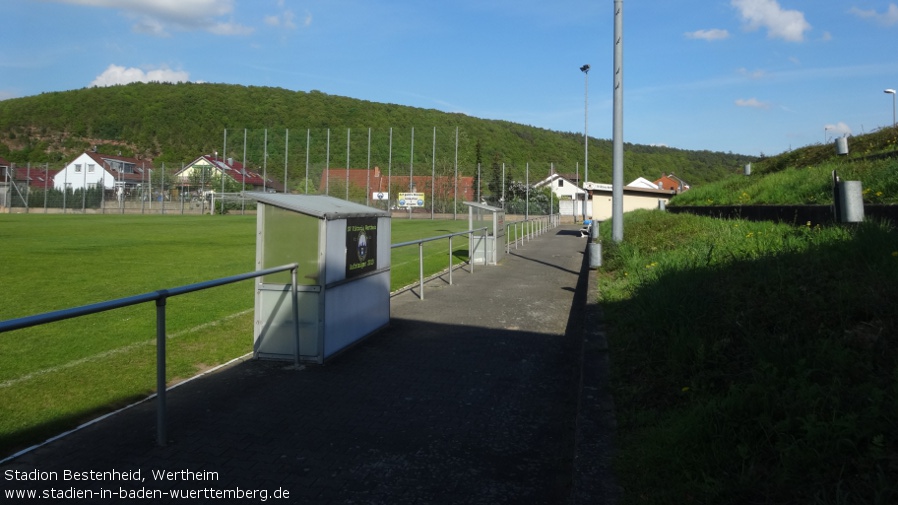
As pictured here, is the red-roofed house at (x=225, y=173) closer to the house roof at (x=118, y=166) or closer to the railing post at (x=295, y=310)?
the house roof at (x=118, y=166)

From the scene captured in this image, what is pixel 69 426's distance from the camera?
500 cm

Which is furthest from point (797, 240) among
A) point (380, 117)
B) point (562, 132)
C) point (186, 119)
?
point (562, 132)

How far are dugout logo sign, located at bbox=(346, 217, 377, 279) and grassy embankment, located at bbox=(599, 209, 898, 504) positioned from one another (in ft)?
8.56

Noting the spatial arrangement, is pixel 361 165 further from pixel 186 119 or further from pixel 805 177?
pixel 805 177

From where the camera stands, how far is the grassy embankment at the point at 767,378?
2.91m

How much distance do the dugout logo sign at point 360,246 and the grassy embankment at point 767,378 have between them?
103 inches

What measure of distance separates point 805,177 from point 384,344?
380 inches

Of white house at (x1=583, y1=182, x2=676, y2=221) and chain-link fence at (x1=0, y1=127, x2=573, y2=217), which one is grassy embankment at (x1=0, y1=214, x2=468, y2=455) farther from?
chain-link fence at (x1=0, y1=127, x2=573, y2=217)

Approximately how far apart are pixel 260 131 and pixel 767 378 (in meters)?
67.2

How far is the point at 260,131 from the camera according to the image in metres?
67.1

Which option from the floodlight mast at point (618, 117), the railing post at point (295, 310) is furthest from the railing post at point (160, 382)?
the floodlight mast at point (618, 117)

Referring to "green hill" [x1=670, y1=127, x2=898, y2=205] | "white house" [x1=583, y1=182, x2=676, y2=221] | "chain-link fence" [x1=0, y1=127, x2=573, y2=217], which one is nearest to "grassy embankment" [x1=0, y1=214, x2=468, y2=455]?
"green hill" [x1=670, y1=127, x2=898, y2=205]

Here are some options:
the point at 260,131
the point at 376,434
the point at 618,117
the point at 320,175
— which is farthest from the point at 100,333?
the point at 260,131

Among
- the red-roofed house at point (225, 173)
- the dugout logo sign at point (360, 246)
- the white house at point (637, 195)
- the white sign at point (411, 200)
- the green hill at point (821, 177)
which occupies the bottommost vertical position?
the dugout logo sign at point (360, 246)
